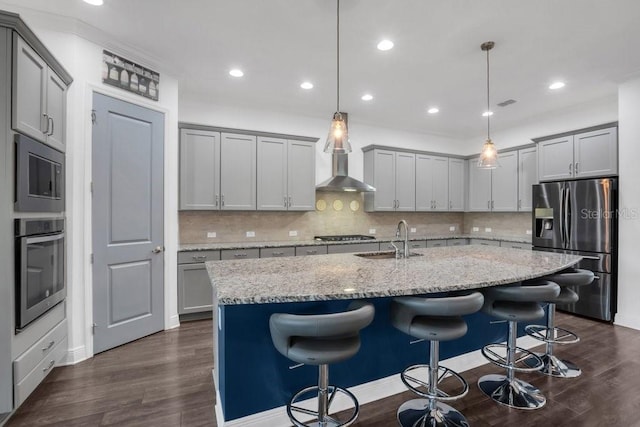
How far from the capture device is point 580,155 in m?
4.11

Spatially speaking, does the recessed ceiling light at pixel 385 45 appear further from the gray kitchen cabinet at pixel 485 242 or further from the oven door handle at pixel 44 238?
the gray kitchen cabinet at pixel 485 242

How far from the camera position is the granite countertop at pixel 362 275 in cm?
162

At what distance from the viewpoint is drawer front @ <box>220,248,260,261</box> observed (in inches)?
153

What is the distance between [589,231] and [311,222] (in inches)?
145

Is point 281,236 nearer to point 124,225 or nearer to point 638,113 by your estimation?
point 124,225

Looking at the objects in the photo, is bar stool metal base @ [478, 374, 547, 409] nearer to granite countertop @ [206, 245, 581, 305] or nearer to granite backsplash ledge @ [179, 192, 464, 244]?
granite countertop @ [206, 245, 581, 305]

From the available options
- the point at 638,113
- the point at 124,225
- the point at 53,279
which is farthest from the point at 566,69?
the point at 53,279

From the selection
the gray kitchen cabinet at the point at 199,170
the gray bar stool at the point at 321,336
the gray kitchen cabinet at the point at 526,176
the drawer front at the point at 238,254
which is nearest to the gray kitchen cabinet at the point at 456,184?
the gray kitchen cabinet at the point at 526,176

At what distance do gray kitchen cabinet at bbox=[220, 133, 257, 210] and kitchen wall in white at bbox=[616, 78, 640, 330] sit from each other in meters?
4.55

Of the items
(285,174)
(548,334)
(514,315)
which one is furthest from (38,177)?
(548,334)

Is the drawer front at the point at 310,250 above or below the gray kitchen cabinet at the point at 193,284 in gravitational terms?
above

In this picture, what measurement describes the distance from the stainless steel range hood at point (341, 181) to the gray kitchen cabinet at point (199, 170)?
1.52m

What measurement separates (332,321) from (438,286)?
0.70 m

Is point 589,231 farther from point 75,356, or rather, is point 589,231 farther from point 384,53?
point 75,356
